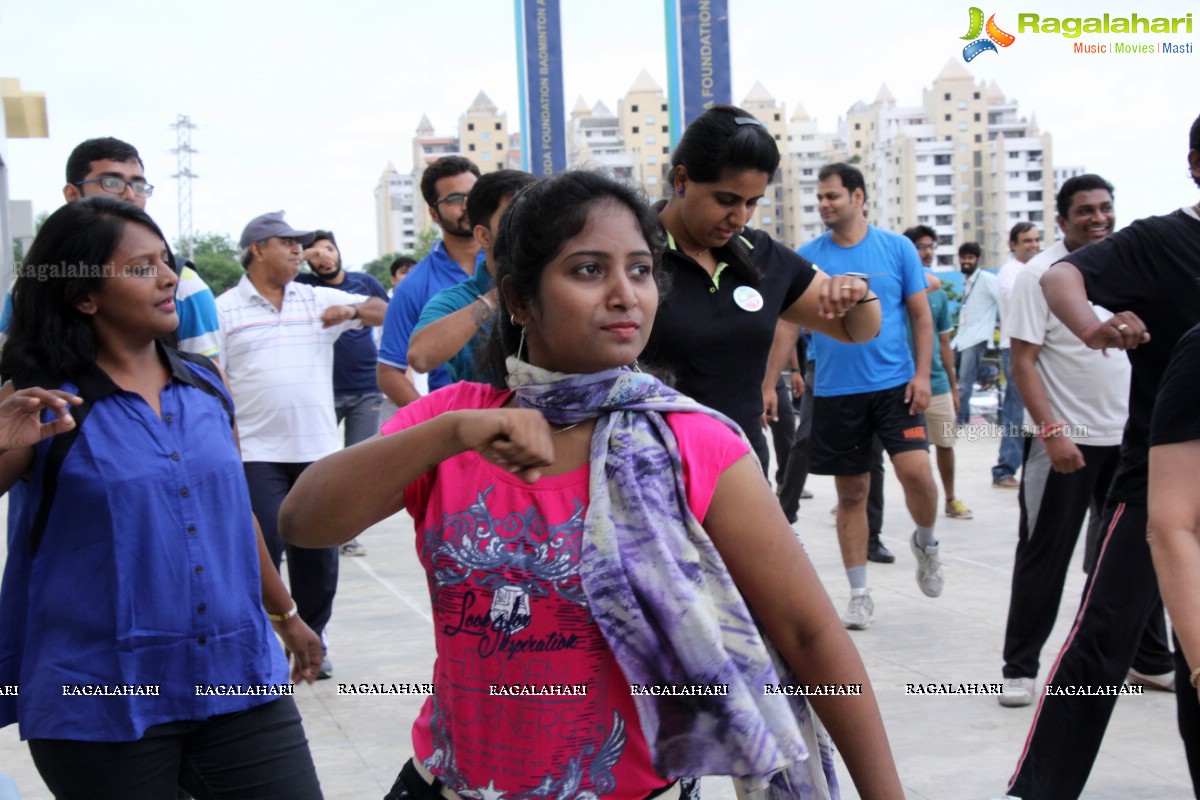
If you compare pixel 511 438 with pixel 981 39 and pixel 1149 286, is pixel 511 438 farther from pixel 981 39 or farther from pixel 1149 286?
pixel 981 39

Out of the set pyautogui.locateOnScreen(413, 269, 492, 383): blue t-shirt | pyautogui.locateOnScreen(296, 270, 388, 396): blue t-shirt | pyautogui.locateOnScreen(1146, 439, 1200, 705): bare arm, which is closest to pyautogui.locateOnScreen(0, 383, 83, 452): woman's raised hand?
pyautogui.locateOnScreen(413, 269, 492, 383): blue t-shirt

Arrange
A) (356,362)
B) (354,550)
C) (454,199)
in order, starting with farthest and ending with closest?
(354,550) < (356,362) < (454,199)

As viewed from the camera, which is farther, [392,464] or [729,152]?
[729,152]

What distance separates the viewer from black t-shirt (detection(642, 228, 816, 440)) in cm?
348

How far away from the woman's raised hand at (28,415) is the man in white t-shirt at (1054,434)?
11.7 ft

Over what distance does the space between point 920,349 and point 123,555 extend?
4.80 meters

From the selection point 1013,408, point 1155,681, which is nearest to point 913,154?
point 1013,408

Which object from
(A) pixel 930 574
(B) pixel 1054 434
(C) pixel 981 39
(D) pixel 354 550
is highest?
(C) pixel 981 39

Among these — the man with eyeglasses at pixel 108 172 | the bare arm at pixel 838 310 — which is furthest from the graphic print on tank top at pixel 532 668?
the man with eyeglasses at pixel 108 172

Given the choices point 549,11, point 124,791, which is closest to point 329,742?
point 124,791

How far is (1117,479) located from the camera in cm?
368

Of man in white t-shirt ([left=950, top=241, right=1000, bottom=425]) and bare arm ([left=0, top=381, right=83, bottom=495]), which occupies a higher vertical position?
bare arm ([left=0, top=381, right=83, bottom=495])

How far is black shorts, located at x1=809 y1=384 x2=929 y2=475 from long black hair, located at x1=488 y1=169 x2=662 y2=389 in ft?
14.9

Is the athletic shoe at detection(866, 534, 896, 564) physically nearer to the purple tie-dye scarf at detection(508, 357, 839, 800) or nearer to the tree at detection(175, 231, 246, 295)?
the purple tie-dye scarf at detection(508, 357, 839, 800)
